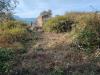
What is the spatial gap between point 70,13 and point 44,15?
4723 mm

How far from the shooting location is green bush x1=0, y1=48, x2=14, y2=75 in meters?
9.71

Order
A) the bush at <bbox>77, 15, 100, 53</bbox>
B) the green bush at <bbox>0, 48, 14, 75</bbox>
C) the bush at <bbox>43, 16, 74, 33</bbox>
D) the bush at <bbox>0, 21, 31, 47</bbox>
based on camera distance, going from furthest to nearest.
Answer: the bush at <bbox>43, 16, 74, 33</bbox> < the bush at <bbox>0, 21, 31, 47</bbox> < the bush at <bbox>77, 15, 100, 53</bbox> < the green bush at <bbox>0, 48, 14, 75</bbox>

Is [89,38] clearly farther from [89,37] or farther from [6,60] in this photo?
[6,60]

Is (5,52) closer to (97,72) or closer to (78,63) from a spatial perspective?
(78,63)

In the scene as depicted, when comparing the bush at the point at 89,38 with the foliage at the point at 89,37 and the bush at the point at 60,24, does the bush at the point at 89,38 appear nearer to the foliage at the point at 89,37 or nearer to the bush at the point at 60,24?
the foliage at the point at 89,37

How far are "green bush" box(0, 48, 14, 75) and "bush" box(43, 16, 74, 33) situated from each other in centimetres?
586

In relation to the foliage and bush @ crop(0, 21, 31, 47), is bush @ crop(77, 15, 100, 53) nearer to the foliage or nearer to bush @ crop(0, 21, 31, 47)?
the foliage

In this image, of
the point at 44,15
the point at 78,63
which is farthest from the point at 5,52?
the point at 44,15

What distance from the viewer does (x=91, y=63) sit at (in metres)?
10.3

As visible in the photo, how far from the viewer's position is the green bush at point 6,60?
31.9ft

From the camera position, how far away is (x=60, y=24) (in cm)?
1753

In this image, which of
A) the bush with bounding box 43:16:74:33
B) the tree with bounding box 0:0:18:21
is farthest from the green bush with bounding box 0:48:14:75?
the bush with bounding box 43:16:74:33

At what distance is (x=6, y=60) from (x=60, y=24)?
287 inches

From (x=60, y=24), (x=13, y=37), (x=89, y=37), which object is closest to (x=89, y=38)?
(x=89, y=37)
